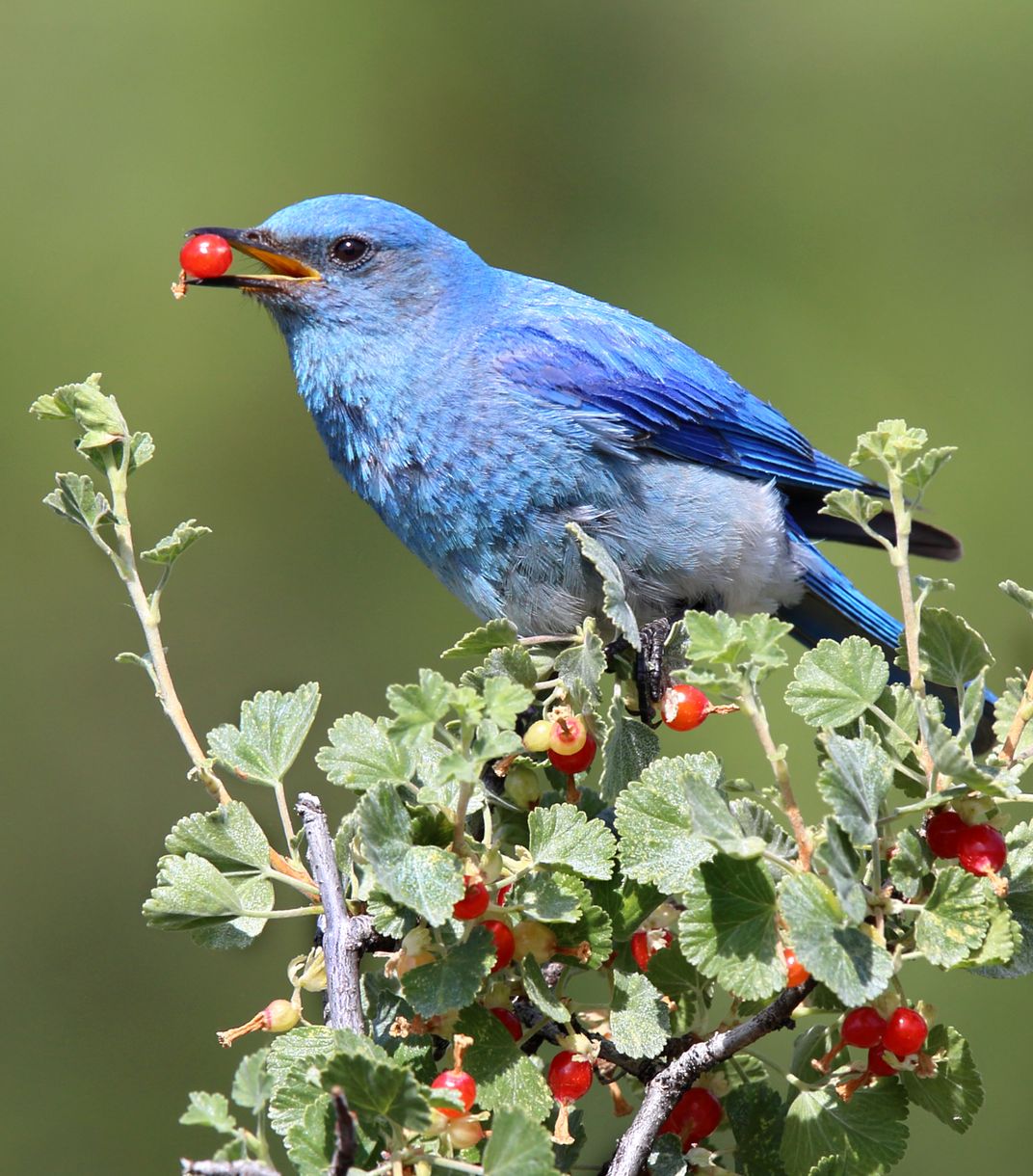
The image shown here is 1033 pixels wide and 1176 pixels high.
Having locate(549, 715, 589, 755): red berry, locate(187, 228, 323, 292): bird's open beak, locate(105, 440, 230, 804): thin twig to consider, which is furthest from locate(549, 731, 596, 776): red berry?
locate(187, 228, 323, 292): bird's open beak

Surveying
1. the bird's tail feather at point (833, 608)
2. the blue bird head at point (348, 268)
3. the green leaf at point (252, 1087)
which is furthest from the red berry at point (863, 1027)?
the blue bird head at point (348, 268)

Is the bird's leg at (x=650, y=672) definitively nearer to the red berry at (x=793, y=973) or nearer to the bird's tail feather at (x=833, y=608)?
the red berry at (x=793, y=973)

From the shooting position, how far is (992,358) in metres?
6.11

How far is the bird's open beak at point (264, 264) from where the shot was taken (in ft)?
13.2

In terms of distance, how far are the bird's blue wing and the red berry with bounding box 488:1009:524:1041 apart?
1972 mm

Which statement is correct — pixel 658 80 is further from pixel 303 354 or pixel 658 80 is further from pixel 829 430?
pixel 303 354

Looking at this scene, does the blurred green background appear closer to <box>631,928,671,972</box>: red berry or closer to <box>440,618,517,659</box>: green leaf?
<box>440,618,517,659</box>: green leaf

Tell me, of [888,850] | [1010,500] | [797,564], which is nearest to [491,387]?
[797,564]

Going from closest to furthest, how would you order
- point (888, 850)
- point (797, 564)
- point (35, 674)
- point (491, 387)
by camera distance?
point (888, 850), point (491, 387), point (797, 564), point (35, 674)

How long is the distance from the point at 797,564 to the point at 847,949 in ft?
8.23

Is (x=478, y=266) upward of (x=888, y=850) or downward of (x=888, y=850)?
upward

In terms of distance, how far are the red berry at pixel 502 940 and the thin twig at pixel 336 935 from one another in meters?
0.15

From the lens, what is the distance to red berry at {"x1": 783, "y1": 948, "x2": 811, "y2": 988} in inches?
75.6

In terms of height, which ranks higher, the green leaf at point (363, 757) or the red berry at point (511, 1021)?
the green leaf at point (363, 757)
